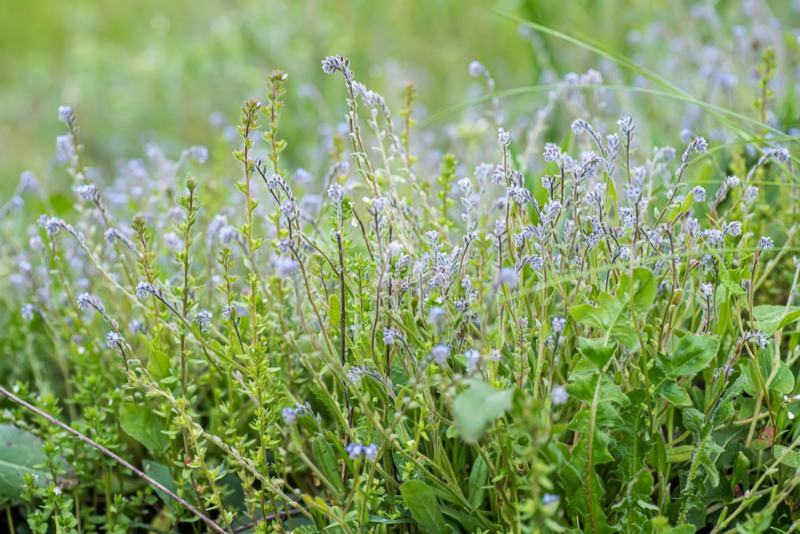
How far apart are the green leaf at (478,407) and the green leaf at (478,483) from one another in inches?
14.8

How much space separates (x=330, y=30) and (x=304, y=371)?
2894 mm

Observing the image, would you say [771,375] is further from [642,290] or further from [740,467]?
[642,290]

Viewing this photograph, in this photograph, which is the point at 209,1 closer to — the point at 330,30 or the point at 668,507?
the point at 330,30

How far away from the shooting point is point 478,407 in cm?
97

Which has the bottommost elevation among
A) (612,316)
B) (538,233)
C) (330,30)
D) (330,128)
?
(612,316)

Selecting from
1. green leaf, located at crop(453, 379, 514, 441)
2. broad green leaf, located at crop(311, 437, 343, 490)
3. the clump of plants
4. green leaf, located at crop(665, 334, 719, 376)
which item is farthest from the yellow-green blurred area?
green leaf, located at crop(453, 379, 514, 441)

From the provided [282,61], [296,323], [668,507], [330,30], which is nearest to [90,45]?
[282,61]

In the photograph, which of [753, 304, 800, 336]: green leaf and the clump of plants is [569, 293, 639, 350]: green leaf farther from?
[753, 304, 800, 336]: green leaf

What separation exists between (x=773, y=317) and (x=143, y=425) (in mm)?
1247

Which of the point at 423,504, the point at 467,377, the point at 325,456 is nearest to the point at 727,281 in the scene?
the point at 467,377

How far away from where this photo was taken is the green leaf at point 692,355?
1.28m

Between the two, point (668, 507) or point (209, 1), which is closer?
point (668, 507)

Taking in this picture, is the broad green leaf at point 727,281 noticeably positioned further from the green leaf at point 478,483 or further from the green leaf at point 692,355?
the green leaf at point 478,483

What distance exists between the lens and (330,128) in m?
3.20
